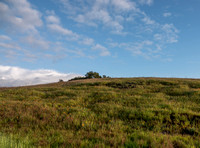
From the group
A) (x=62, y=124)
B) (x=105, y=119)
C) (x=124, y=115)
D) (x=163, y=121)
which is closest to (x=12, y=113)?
(x=62, y=124)

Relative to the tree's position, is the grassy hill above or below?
below

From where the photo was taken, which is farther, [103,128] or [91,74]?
[91,74]

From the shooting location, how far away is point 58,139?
204 inches

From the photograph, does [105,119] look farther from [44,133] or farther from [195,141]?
[195,141]

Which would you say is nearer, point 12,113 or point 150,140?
point 150,140

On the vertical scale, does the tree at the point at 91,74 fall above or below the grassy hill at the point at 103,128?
above

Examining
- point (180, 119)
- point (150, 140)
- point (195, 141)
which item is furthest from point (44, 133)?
point (180, 119)

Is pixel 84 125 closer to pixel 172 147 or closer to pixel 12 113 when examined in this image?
pixel 172 147

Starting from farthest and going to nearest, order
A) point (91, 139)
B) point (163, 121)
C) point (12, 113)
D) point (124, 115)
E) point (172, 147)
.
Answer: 1. point (12, 113)
2. point (124, 115)
3. point (163, 121)
4. point (91, 139)
5. point (172, 147)

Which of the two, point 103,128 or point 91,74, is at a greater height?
point 91,74

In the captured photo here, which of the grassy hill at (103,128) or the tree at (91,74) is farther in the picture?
the tree at (91,74)

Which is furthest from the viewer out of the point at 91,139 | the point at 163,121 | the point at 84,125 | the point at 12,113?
the point at 12,113

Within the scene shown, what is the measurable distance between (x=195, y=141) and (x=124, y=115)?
3.65 meters

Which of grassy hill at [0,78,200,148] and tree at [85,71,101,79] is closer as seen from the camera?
grassy hill at [0,78,200,148]
